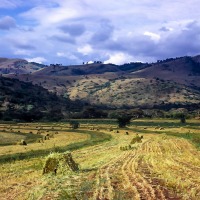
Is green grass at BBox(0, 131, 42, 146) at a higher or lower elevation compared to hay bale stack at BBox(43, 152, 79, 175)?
lower

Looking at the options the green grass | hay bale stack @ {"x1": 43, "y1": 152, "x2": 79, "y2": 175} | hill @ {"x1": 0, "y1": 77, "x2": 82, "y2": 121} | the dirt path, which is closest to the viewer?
the dirt path

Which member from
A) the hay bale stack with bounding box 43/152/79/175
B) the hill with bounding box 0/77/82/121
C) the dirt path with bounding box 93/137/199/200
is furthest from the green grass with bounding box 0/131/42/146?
the hill with bounding box 0/77/82/121

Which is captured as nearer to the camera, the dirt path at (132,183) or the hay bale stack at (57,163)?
the dirt path at (132,183)

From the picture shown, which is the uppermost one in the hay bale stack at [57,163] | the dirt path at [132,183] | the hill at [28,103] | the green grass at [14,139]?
the hill at [28,103]

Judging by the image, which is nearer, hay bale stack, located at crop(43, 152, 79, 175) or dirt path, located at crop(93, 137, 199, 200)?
dirt path, located at crop(93, 137, 199, 200)

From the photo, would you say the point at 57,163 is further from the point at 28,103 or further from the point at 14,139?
the point at 28,103

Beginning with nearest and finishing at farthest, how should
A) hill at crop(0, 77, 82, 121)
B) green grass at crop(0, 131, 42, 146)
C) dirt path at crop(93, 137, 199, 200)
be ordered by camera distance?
dirt path at crop(93, 137, 199, 200)
green grass at crop(0, 131, 42, 146)
hill at crop(0, 77, 82, 121)

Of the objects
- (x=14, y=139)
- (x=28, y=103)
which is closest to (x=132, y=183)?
(x=14, y=139)

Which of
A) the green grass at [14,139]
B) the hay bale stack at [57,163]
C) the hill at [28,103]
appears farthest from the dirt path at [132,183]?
the hill at [28,103]

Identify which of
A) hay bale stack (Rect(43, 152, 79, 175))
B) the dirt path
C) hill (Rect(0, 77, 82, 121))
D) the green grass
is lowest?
the green grass

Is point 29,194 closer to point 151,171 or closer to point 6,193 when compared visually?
point 6,193

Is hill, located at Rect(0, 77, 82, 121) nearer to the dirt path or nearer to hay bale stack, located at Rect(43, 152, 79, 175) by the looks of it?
the dirt path

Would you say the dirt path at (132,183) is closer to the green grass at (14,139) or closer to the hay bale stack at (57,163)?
the hay bale stack at (57,163)

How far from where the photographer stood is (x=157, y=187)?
18141 millimetres
